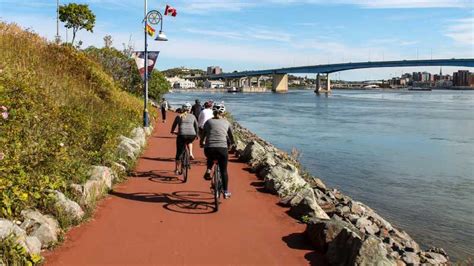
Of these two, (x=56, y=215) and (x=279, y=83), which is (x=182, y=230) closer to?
(x=56, y=215)

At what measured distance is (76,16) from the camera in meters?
44.0

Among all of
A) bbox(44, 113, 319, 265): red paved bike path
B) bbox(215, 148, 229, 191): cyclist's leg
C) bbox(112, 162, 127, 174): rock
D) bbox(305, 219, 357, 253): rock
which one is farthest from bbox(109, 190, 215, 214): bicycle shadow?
→ bbox(305, 219, 357, 253): rock

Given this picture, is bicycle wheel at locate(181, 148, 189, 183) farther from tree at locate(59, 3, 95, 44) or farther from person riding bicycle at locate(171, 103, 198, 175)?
tree at locate(59, 3, 95, 44)

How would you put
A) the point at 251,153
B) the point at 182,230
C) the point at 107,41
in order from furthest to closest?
the point at 107,41 → the point at 251,153 → the point at 182,230

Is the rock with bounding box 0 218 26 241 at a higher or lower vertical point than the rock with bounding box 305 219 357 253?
higher

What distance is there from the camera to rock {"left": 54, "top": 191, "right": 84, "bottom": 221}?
6980mm

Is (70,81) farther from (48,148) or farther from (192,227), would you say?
(192,227)

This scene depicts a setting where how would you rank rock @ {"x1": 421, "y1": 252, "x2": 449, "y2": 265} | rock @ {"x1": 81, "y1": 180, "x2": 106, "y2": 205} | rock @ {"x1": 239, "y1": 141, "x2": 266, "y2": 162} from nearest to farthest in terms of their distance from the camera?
rock @ {"x1": 81, "y1": 180, "x2": 106, "y2": 205} → rock @ {"x1": 421, "y1": 252, "x2": 449, "y2": 265} → rock @ {"x1": 239, "y1": 141, "x2": 266, "y2": 162}

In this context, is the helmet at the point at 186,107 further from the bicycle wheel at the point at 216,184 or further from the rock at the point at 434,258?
the rock at the point at 434,258

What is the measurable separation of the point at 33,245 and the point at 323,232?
3.63 meters

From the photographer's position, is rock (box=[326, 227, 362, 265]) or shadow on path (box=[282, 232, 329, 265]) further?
shadow on path (box=[282, 232, 329, 265])

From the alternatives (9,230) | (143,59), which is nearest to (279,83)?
(143,59)

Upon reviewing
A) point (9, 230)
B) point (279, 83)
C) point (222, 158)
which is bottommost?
point (9, 230)

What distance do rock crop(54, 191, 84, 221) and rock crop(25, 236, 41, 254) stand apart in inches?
43.9
